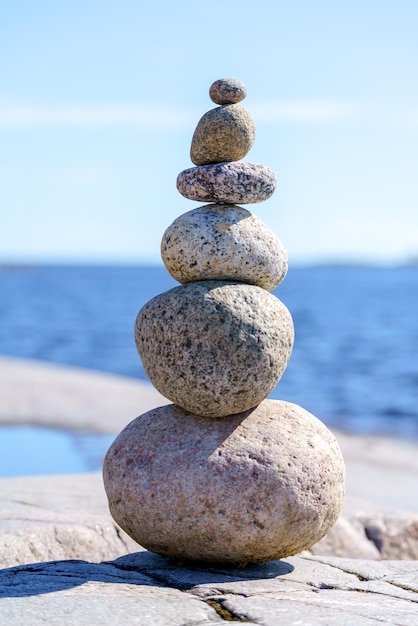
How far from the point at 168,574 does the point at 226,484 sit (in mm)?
703

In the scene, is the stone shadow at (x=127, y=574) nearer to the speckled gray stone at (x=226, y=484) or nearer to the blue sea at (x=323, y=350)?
the speckled gray stone at (x=226, y=484)

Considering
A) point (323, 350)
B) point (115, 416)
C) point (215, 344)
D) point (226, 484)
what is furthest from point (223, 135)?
point (323, 350)

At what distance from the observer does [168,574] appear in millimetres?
5805

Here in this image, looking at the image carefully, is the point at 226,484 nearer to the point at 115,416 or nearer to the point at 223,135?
the point at 223,135

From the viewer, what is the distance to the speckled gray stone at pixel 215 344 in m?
5.75

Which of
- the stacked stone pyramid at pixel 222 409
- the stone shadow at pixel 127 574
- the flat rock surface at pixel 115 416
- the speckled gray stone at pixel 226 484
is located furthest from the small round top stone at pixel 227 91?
the flat rock surface at pixel 115 416

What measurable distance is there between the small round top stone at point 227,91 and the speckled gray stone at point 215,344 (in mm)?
1263

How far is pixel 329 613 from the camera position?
4.95m

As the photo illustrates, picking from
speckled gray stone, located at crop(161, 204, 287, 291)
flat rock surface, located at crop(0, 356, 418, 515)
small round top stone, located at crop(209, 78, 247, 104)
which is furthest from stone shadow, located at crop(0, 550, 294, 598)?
small round top stone, located at crop(209, 78, 247, 104)

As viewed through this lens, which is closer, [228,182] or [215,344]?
[215,344]

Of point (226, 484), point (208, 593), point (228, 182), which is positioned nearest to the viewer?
point (208, 593)

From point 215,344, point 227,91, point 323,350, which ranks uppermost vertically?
point 323,350

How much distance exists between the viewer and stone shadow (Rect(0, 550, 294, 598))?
543 centimetres

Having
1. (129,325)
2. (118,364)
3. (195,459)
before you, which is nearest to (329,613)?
(195,459)
